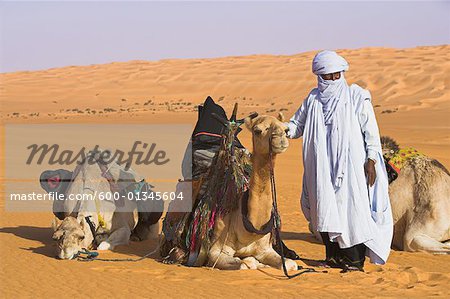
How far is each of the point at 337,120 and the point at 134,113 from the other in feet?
131

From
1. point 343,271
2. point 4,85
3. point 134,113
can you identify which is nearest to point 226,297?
point 343,271

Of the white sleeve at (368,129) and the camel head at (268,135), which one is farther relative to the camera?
the white sleeve at (368,129)

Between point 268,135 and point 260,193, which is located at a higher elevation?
point 268,135

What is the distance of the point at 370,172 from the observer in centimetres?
749

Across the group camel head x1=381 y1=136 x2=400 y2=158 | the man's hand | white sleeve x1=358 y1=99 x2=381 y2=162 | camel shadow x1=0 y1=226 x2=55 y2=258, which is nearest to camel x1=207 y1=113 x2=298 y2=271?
white sleeve x1=358 y1=99 x2=381 y2=162

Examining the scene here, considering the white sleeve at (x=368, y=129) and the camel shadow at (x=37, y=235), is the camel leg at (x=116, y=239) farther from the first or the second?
the white sleeve at (x=368, y=129)

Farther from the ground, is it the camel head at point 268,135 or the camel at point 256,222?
the camel head at point 268,135

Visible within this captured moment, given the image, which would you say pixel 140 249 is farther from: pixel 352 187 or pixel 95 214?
pixel 352 187

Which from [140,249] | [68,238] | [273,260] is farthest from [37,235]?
[273,260]

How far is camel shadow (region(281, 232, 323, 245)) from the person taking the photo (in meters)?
9.65

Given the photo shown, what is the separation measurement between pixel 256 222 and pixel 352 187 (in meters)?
1.02

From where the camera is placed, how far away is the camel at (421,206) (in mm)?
8398

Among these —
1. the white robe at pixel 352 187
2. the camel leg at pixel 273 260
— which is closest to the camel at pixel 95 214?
the camel leg at pixel 273 260

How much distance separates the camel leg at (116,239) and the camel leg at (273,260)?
76.6 inches
